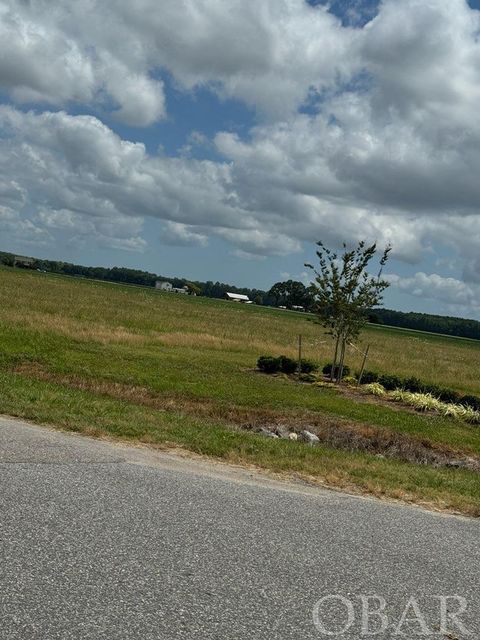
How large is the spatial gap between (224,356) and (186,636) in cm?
2267

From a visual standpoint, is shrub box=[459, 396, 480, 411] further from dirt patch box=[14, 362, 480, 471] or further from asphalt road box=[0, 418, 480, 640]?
asphalt road box=[0, 418, 480, 640]

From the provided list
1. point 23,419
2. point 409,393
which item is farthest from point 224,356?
point 23,419

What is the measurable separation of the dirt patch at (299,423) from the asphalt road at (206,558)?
6.29m

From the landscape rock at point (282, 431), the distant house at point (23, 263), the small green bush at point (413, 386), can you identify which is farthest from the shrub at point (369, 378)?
the distant house at point (23, 263)

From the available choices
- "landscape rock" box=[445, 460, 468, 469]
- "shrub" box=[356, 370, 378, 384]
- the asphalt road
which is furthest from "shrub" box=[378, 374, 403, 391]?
the asphalt road

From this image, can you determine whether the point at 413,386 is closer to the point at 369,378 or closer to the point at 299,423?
the point at 369,378

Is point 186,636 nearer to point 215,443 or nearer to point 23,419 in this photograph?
point 215,443

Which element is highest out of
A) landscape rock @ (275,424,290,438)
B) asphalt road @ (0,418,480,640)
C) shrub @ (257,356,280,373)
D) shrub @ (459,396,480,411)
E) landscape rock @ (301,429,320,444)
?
asphalt road @ (0,418,480,640)

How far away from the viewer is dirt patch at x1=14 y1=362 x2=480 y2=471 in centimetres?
1288

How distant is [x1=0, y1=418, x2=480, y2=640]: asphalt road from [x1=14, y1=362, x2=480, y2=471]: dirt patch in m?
6.29

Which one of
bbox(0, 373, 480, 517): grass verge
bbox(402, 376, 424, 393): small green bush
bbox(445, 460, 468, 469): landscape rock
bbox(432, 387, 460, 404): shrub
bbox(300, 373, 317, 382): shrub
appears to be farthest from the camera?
bbox(300, 373, 317, 382): shrub

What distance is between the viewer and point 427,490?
25.1ft

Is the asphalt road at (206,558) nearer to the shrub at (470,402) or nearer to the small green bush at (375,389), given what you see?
the shrub at (470,402)

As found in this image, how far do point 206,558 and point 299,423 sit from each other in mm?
9681
